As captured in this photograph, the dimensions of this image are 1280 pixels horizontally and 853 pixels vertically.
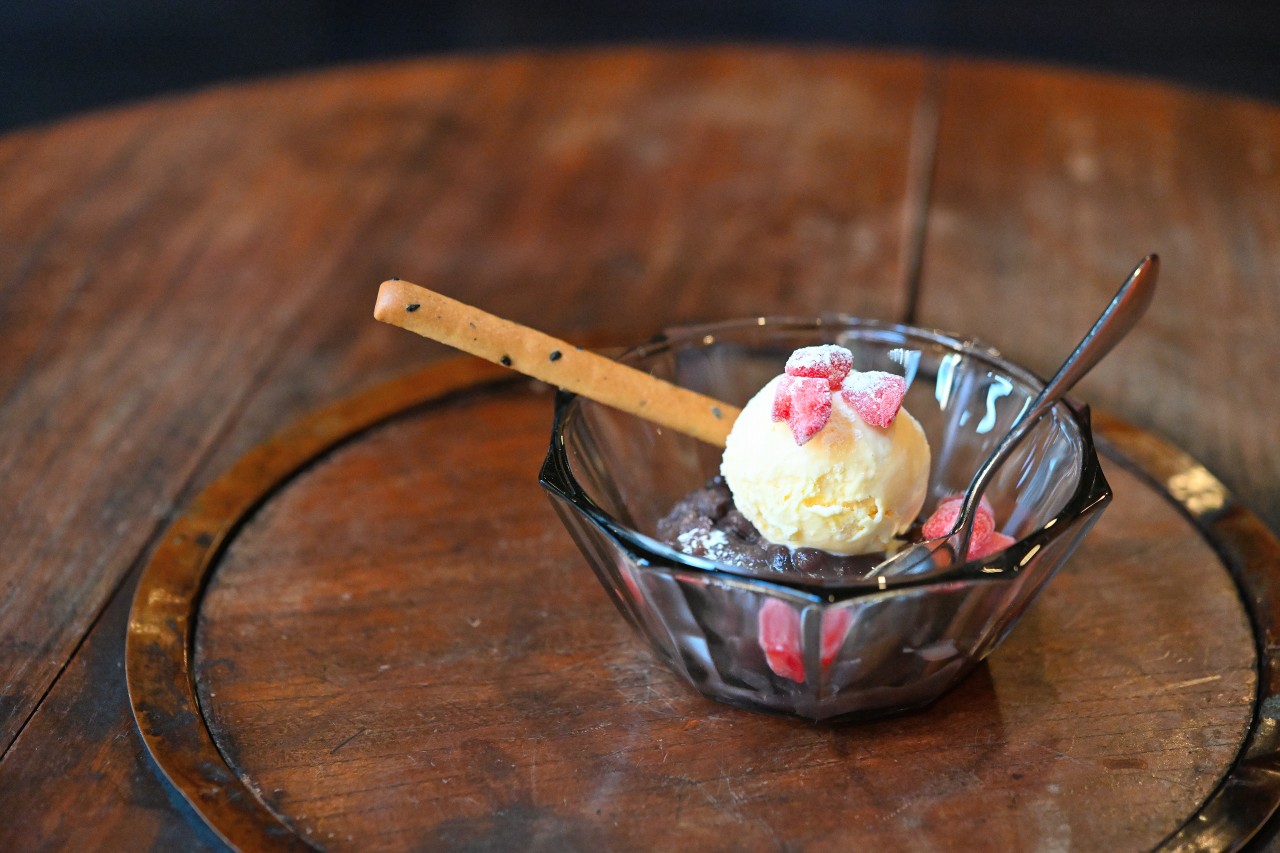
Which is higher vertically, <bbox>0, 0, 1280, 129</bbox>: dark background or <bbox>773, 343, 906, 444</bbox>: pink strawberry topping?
<bbox>773, 343, 906, 444</bbox>: pink strawberry topping

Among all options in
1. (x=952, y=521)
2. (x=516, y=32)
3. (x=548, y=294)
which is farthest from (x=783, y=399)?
(x=516, y=32)

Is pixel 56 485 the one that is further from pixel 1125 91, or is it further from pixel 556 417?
pixel 1125 91

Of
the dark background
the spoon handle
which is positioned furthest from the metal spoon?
the dark background

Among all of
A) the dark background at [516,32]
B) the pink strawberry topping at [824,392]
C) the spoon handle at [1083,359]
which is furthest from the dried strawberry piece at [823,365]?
the dark background at [516,32]

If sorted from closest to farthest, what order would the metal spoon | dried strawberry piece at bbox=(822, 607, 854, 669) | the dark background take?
dried strawberry piece at bbox=(822, 607, 854, 669) → the metal spoon → the dark background

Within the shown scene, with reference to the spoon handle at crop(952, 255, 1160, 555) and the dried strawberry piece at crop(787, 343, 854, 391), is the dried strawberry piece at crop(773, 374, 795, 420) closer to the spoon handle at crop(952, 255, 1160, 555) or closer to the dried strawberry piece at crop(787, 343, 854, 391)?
the dried strawberry piece at crop(787, 343, 854, 391)

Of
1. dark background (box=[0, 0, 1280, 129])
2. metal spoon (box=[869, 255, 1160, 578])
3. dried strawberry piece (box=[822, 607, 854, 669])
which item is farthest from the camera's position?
dark background (box=[0, 0, 1280, 129])

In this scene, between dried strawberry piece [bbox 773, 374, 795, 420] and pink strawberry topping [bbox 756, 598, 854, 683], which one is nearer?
pink strawberry topping [bbox 756, 598, 854, 683]
